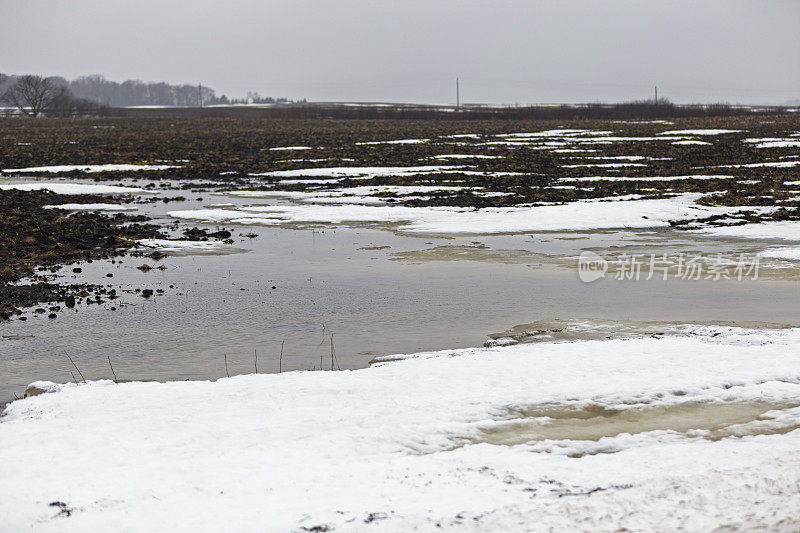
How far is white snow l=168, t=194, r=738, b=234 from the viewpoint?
14678mm

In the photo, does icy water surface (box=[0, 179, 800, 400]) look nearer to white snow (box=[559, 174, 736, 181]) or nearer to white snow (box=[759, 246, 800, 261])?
white snow (box=[759, 246, 800, 261])

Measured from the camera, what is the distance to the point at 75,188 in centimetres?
2119

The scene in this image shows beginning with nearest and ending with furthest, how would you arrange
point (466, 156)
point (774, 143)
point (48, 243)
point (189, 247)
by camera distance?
point (189, 247) → point (48, 243) → point (466, 156) → point (774, 143)

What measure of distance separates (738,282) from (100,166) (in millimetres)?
23800

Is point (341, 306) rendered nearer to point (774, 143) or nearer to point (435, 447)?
point (435, 447)

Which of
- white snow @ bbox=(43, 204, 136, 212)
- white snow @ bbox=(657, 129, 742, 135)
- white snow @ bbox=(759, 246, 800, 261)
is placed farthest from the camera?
white snow @ bbox=(657, 129, 742, 135)

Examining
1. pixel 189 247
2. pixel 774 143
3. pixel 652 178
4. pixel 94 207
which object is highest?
pixel 774 143

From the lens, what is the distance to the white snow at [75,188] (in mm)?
20677

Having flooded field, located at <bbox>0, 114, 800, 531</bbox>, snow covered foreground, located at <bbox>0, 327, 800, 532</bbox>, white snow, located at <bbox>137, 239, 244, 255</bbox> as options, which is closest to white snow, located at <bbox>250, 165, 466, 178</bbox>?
flooded field, located at <bbox>0, 114, 800, 531</bbox>

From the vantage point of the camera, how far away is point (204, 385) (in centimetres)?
607

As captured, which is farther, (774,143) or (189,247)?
(774,143)

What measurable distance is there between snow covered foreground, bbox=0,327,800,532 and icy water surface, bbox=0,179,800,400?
36.8 inches

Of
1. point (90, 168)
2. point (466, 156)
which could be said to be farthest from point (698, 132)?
point (90, 168)

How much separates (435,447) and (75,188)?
18.6m
